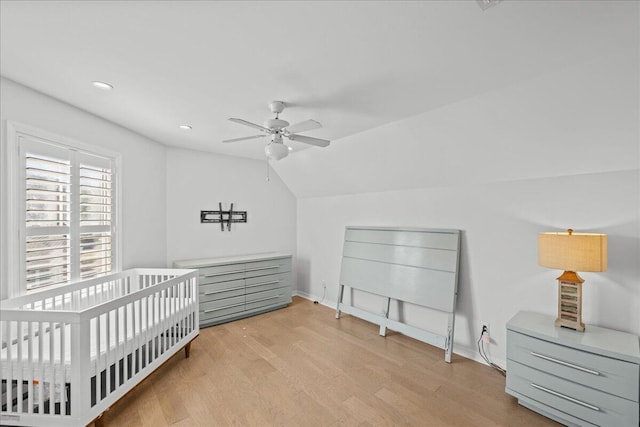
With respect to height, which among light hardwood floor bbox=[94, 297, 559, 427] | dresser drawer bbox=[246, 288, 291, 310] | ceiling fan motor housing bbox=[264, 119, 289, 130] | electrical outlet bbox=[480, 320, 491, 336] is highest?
ceiling fan motor housing bbox=[264, 119, 289, 130]

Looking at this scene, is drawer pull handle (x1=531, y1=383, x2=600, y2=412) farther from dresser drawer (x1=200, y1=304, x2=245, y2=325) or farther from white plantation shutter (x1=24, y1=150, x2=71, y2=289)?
white plantation shutter (x1=24, y1=150, x2=71, y2=289)

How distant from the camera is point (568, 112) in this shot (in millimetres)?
1985

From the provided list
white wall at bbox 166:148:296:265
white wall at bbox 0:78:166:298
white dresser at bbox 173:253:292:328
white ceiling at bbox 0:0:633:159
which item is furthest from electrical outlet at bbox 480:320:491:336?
white wall at bbox 0:78:166:298

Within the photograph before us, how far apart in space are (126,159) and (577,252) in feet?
14.0

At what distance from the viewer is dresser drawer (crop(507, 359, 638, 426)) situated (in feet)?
5.51

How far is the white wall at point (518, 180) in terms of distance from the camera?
193 cm

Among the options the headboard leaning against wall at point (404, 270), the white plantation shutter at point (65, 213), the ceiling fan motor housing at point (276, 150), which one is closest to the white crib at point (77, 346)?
the white plantation shutter at point (65, 213)

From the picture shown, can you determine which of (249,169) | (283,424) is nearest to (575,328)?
(283,424)

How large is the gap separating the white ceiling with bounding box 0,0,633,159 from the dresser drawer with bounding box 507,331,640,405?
1.90 m

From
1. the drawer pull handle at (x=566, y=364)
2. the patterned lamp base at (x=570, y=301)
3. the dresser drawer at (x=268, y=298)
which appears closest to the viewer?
the drawer pull handle at (x=566, y=364)

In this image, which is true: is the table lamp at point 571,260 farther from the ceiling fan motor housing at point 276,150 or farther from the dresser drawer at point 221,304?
the dresser drawer at point 221,304

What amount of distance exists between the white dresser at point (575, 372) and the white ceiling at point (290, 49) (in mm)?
1851

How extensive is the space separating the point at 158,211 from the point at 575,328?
442 cm

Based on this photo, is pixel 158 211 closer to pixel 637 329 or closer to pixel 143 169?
pixel 143 169
